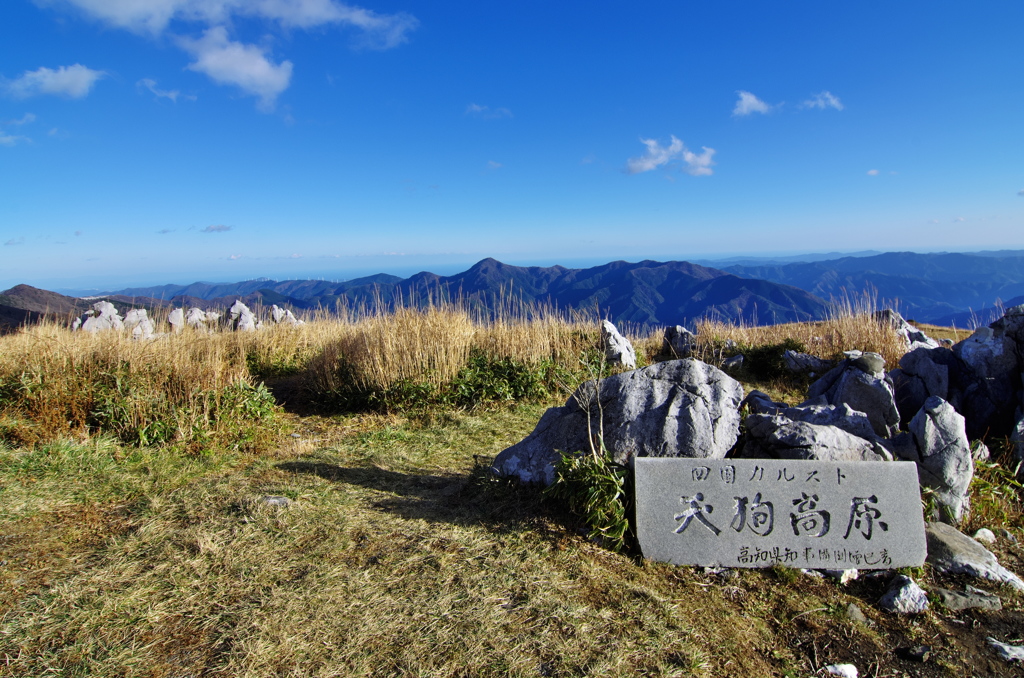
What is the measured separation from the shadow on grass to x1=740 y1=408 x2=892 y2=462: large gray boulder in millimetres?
1523

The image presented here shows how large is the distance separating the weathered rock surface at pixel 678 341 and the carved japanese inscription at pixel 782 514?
723 cm

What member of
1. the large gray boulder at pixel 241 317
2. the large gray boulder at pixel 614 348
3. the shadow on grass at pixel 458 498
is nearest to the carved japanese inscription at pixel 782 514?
the shadow on grass at pixel 458 498

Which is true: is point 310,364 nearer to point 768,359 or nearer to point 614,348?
point 614,348

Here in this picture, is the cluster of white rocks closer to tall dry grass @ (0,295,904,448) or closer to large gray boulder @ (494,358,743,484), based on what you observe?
tall dry grass @ (0,295,904,448)

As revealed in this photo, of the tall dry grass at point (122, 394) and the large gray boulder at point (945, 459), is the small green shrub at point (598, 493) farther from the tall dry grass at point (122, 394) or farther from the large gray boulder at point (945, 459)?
the tall dry grass at point (122, 394)

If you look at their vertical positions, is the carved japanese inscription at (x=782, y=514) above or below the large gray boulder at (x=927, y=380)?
below

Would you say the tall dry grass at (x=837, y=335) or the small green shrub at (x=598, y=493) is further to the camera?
the tall dry grass at (x=837, y=335)

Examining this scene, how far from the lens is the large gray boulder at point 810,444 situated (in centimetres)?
340

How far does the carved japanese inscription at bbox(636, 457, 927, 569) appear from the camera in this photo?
3066mm

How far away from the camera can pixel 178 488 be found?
4062 millimetres

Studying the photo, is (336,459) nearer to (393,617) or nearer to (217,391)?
(217,391)

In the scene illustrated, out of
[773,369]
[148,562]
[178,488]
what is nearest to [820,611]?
[148,562]

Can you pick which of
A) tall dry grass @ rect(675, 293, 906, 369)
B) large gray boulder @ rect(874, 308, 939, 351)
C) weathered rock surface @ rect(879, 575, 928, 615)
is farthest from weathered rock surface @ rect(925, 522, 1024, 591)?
large gray boulder @ rect(874, 308, 939, 351)

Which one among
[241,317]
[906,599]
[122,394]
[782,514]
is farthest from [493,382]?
[241,317]
